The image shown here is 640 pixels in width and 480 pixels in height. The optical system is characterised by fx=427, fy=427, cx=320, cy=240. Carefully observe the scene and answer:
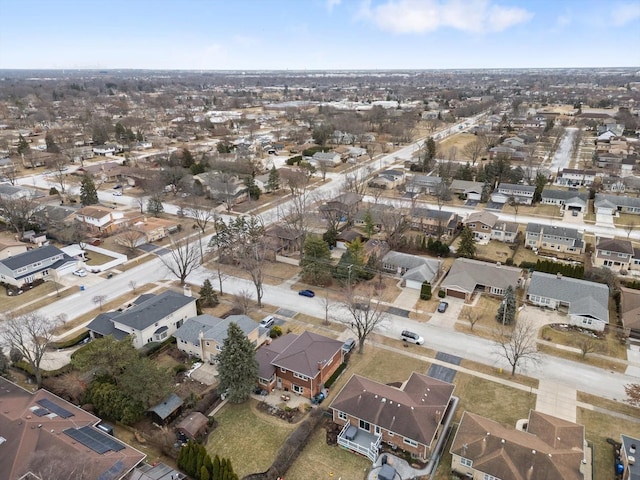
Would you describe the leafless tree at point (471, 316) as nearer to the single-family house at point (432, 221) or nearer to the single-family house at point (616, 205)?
the single-family house at point (432, 221)

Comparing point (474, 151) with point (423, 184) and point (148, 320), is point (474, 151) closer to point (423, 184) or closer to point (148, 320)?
point (423, 184)

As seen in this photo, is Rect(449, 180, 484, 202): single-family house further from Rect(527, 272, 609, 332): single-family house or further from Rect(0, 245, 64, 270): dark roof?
Rect(0, 245, 64, 270): dark roof

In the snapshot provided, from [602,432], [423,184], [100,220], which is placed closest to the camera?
[602,432]

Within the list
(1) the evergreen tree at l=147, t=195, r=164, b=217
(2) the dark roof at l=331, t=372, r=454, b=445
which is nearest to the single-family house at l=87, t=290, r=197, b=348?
(2) the dark roof at l=331, t=372, r=454, b=445

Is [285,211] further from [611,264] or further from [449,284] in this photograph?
[611,264]

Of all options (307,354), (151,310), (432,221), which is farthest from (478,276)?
(151,310)

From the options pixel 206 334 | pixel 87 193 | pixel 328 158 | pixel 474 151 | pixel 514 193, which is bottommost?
pixel 206 334
